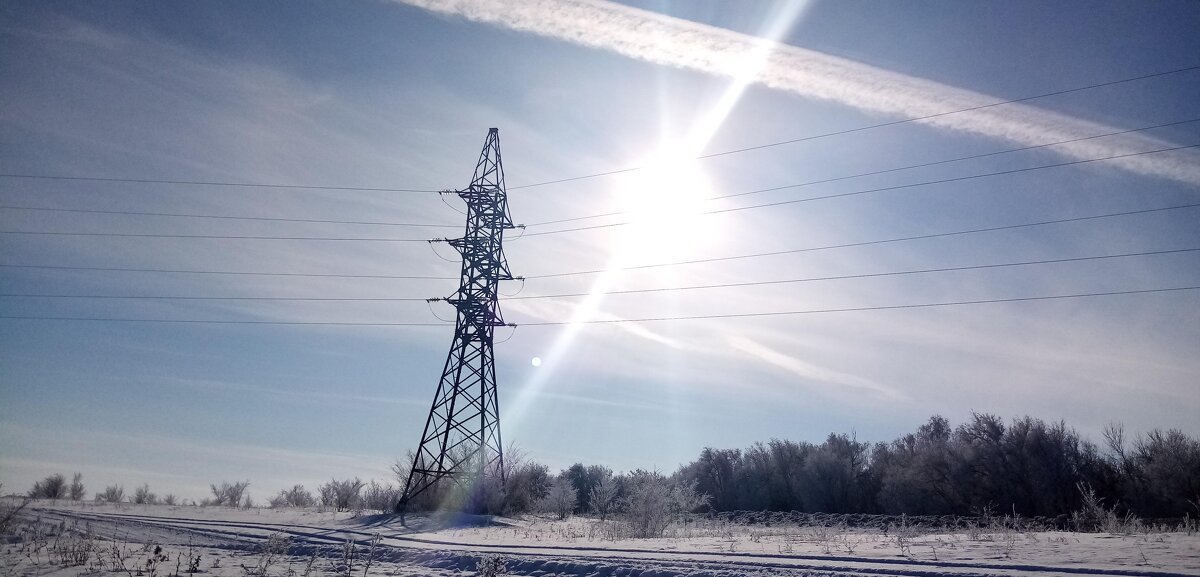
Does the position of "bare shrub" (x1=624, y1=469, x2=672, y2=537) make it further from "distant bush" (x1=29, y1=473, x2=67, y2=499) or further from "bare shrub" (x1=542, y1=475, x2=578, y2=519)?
"distant bush" (x1=29, y1=473, x2=67, y2=499)

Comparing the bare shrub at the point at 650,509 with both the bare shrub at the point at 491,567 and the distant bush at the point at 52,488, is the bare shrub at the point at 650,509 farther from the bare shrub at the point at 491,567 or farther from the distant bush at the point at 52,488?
the distant bush at the point at 52,488

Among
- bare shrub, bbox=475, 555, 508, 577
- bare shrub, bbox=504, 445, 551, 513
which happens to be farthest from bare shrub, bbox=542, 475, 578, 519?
bare shrub, bbox=475, 555, 508, 577

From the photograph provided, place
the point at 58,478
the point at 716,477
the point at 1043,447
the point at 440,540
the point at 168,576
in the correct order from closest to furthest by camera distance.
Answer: the point at 168,576 < the point at 440,540 < the point at 1043,447 < the point at 58,478 < the point at 716,477

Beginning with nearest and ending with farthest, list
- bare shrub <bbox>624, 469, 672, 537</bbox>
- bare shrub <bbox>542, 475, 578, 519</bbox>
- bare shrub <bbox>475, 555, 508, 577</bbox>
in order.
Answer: bare shrub <bbox>475, 555, 508, 577</bbox> < bare shrub <bbox>624, 469, 672, 537</bbox> < bare shrub <bbox>542, 475, 578, 519</bbox>

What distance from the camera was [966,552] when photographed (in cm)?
1282

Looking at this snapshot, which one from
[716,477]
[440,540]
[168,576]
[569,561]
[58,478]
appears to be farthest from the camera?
[716,477]

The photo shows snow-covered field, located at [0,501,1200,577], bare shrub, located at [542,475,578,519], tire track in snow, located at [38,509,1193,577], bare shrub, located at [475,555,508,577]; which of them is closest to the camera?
tire track in snow, located at [38,509,1193,577]

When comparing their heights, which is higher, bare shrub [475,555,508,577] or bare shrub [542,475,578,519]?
bare shrub [475,555,508,577]

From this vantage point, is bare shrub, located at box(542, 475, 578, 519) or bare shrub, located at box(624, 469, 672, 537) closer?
bare shrub, located at box(624, 469, 672, 537)

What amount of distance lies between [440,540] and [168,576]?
9.15 meters

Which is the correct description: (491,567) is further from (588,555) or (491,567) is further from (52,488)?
(52,488)

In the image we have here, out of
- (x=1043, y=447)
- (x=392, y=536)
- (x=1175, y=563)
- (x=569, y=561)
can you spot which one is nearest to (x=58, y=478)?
(x=392, y=536)

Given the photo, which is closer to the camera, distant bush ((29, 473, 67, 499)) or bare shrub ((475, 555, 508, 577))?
bare shrub ((475, 555, 508, 577))

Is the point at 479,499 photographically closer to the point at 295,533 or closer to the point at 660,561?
the point at 295,533
